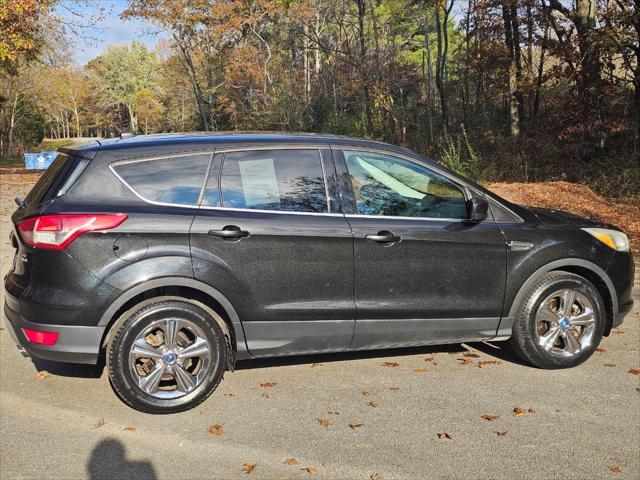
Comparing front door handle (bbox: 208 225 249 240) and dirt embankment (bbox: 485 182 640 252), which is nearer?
front door handle (bbox: 208 225 249 240)

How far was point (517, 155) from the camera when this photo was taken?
20172 mm

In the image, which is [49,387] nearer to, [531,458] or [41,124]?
[531,458]

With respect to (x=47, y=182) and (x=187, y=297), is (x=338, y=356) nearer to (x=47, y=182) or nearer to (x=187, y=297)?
(x=187, y=297)

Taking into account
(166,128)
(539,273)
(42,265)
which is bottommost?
(539,273)

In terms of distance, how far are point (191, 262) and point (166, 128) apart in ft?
206

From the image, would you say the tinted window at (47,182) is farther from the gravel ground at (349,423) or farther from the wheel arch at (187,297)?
the gravel ground at (349,423)

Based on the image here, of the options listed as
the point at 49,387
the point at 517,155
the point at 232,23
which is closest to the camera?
the point at 49,387

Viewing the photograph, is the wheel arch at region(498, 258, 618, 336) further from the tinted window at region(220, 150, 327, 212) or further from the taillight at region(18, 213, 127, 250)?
the taillight at region(18, 213, 127, 250)

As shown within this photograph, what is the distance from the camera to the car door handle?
477 centimetres

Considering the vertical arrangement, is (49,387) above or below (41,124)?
below

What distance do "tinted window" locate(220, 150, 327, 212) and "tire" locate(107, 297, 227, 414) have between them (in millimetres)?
822

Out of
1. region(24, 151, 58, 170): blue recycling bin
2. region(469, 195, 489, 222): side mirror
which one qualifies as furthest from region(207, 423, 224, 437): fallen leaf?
region(24, 151, 58, 170): blue recycling bin

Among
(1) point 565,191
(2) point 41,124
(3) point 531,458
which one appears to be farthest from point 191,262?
(2) point 41,124

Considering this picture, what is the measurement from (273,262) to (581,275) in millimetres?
2591
